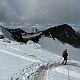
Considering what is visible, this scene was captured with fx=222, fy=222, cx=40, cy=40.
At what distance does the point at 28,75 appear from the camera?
17.3 m

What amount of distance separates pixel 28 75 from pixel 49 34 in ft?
249

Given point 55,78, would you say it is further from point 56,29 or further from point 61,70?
point 56,29

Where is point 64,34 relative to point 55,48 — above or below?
above

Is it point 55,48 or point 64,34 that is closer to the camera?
point 55,48

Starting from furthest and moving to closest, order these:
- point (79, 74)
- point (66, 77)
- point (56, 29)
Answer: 1. point (56, 29)
2. point (79, 74)
3. point (66, 77)

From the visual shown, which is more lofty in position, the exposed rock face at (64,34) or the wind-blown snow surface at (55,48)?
the exposed rock face at (64,34)

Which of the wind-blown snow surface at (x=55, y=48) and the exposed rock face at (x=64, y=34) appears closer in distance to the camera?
the wind-blown snow surface at (x=55, y=48)

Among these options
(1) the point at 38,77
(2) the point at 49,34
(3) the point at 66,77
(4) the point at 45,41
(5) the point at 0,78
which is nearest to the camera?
(5) the point at 0,78

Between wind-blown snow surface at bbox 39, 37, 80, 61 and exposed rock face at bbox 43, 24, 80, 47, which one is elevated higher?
exposed rock face at bbox 43, 24, 80, 47

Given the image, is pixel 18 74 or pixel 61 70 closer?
pixel 18 74

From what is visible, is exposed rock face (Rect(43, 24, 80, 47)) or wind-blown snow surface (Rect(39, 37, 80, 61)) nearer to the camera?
wind-blown snow surface (Rect(39, 37, 80, 61))

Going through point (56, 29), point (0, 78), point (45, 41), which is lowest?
point (0, 78)

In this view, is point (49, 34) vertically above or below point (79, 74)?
above

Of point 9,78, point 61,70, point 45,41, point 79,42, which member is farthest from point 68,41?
point 9,78
